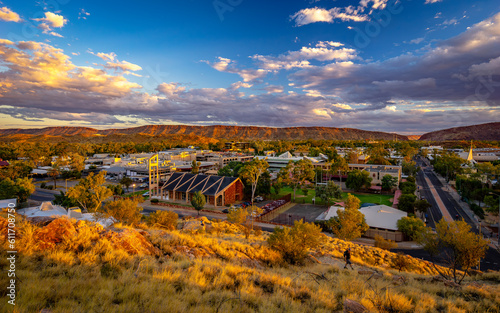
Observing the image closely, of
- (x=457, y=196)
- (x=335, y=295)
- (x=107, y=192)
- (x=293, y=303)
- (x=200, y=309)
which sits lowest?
(x=457, y=196)

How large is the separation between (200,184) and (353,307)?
3991cm

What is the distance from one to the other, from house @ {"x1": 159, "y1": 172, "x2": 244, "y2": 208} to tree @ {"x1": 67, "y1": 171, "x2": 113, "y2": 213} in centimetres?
Result: 1404

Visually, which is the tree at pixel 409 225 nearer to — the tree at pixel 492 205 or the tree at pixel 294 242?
the tree at pixel 492 205

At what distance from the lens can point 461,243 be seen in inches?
693

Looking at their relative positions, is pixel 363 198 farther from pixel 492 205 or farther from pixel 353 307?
pixel 353 307

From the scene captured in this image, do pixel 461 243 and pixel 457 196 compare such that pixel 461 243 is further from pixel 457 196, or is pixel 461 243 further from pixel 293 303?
pixel 457 196

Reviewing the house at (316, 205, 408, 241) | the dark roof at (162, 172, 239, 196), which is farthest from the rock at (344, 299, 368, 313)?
the dark roof at (162, 172, 239, 196)

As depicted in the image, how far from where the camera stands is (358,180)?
182ft

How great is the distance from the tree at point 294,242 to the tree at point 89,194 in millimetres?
26456

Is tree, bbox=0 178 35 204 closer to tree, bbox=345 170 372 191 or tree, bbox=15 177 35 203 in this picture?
tree, bbox=15 177 35 203

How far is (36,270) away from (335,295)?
9966 mm

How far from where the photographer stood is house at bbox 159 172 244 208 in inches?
1751

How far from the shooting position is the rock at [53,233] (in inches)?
378

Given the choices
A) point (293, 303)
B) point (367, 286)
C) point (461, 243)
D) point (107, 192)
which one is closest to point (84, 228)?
point (293, 303)
